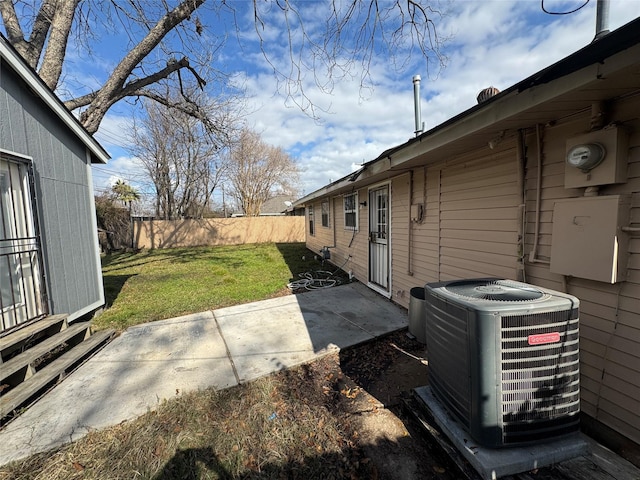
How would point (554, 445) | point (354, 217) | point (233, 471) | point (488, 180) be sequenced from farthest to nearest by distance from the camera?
point (354, 217) → point (488, 180) → point (233, 471) → point (554, 445)

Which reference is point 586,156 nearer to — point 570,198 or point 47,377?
point 570,198

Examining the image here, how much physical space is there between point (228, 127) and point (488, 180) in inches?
318

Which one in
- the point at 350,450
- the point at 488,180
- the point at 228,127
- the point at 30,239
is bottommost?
the point at 350,450

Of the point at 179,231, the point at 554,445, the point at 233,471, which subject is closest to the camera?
the point at 554,445

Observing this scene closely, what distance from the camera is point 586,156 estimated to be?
192cm

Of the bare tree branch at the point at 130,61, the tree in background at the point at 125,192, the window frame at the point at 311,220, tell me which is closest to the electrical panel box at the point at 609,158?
the bare tree branch at the point at 130,61

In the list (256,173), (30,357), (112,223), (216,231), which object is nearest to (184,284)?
A: (30,357)

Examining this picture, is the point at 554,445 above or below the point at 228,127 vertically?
below

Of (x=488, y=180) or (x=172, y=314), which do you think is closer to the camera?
(x=488, y=180)

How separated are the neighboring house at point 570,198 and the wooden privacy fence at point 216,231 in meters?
14.9

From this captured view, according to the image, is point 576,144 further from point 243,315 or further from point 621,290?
point 243,315

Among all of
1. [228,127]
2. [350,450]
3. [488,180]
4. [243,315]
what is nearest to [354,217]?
[243,315]

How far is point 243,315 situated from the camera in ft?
15.4

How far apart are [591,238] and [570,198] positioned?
14.2 inches
